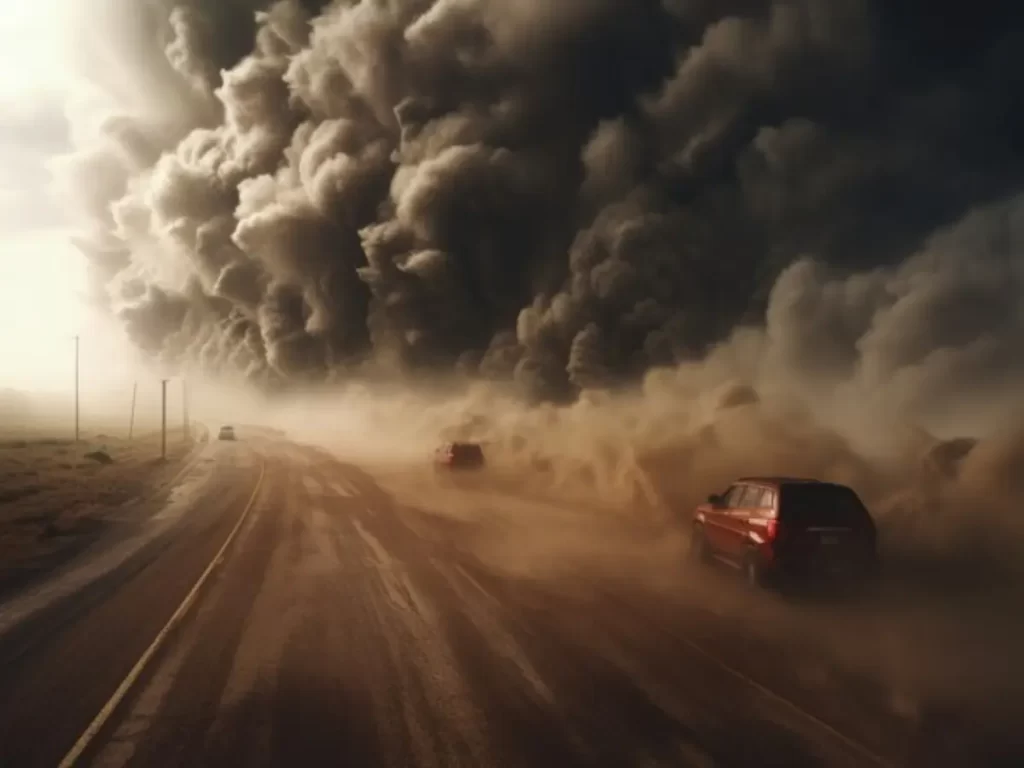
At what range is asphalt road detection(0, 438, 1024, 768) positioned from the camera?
5.72 meters

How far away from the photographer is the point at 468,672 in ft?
24.3

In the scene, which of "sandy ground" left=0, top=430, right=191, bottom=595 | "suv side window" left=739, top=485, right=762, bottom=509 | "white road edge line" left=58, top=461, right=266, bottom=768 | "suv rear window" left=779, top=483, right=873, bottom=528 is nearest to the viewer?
"white road edge line" left=58, top=461, right=266, bottom=768

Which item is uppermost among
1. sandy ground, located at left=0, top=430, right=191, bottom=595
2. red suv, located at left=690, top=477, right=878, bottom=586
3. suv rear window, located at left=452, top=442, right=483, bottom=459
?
suv rear window, located at left=452, top=442, right=483, bottom=459

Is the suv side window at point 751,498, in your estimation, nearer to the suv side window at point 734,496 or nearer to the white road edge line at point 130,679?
the suv side window at point 734,496

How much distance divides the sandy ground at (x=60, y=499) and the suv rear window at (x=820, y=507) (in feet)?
35.8

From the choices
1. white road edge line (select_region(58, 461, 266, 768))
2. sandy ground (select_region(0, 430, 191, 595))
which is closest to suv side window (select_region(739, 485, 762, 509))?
white road edge line (select_region(58, 461, 266, 768))

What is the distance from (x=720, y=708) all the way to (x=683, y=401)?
1113 inches

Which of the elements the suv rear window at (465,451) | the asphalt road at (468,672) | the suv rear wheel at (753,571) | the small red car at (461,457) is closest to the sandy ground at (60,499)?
the asphalt road at (468,672)

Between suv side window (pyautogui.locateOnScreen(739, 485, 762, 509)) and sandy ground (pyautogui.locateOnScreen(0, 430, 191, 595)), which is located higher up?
suv side window (pyautogui.locateOnScreen(739, 485, 762, 509))

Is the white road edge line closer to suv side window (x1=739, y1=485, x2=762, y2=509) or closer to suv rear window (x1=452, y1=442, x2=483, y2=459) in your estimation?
suv side window (x1=739, y1=485, x2=762, y2=509)

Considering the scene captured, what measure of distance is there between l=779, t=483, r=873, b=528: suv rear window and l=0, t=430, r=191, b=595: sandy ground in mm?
10899

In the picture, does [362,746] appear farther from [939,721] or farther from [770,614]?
[770,614]

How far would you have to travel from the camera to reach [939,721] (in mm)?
6465

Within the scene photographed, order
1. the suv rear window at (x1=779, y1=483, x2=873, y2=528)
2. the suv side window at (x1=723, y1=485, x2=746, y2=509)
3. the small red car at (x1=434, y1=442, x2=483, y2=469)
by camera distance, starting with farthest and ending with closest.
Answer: the small red car at (x1=434, y1=442, x2=483, y2=469)
the suv side window at (x1=723, y1=485, x2=746, y2=509)
the suv rear window at (x1=779, y1=483, x2=873, y2=528)
